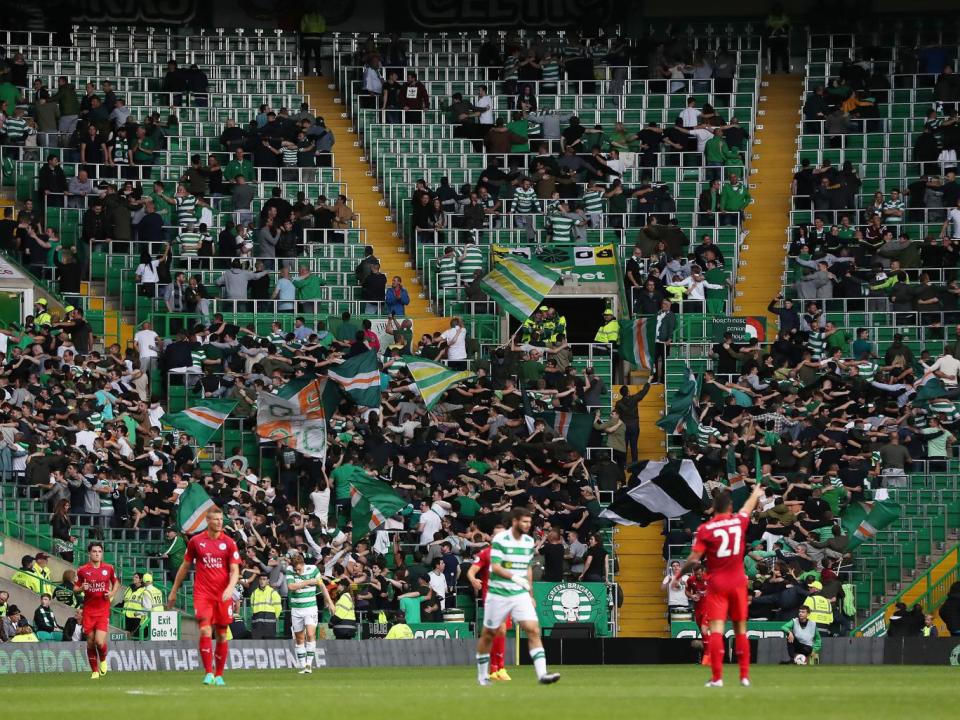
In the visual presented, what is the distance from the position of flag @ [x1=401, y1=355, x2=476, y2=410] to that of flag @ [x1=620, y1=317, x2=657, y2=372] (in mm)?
4180

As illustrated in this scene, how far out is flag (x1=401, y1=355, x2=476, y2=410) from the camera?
129 ft

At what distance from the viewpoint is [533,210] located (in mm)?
45750

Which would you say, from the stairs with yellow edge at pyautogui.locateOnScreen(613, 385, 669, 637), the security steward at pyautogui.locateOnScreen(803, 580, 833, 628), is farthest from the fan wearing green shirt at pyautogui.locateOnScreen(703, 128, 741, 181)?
the security steward at pyautogui.locateOnScreen(803, 580, 833, 628)

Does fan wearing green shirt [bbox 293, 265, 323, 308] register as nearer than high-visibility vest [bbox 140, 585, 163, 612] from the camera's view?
No

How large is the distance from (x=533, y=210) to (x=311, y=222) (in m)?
4.87

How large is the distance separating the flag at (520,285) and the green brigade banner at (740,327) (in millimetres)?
3588

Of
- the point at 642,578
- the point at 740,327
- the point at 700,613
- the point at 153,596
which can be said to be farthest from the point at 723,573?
the point at 740,327

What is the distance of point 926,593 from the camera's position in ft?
120

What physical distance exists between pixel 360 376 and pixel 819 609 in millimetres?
9831

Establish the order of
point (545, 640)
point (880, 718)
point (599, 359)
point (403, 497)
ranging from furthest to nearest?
point (599, 359), point (403, 497), point (545, 640), point (880, 718)

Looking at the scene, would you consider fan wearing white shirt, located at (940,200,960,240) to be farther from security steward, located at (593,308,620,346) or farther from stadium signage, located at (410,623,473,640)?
stadium signage, located at (410,623,473,640)

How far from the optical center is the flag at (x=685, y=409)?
131 feet

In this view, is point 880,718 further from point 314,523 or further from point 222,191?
point 222,191

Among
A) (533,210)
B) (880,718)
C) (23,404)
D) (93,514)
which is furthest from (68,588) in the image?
(880,718)
